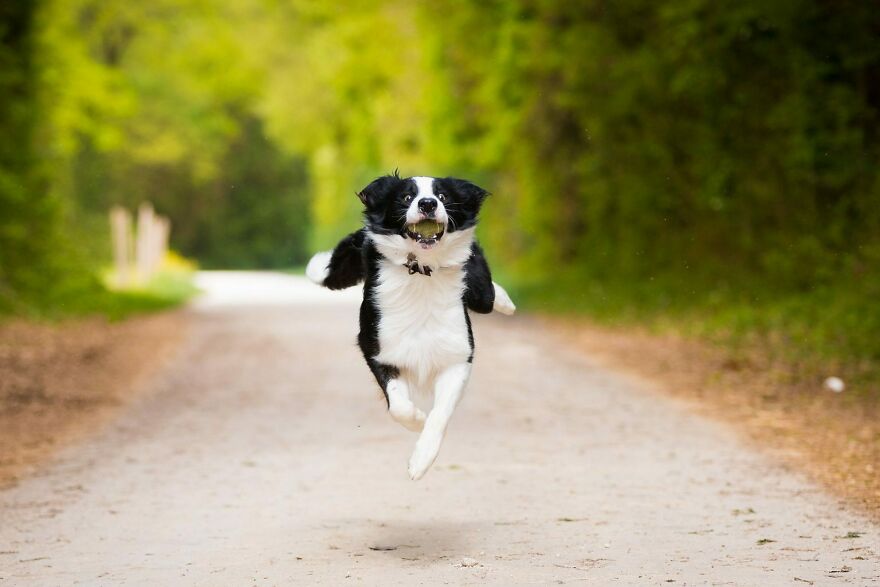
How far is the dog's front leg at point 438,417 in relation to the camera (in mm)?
5996

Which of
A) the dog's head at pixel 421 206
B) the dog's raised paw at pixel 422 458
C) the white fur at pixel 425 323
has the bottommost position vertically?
the dog's raised paw at pixel 422 458

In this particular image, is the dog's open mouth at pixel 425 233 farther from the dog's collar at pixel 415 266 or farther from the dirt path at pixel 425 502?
the dirt path at pixel 425 502

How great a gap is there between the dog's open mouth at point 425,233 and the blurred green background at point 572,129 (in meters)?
8.28

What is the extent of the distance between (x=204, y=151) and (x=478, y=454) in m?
38.8

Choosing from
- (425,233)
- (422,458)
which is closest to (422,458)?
(422,458)

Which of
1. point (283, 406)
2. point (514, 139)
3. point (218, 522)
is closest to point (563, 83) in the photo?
point (514, 139)

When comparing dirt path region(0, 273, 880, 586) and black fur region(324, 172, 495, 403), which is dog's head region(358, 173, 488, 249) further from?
dirt path region(0, 273, 880, 586)

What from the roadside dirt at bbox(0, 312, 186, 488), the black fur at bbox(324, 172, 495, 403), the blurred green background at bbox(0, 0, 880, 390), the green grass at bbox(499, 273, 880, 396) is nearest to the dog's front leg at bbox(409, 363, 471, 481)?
the black fur at bbox(324, 172, 495, 403)

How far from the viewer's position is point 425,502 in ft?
26.1

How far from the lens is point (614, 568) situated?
6062mm

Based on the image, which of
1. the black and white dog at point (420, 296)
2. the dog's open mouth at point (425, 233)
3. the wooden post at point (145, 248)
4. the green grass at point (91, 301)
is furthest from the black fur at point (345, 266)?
the wooden post at point (145, 248)

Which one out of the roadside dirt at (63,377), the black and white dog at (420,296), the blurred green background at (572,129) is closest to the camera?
the black and white dog at (420,296)

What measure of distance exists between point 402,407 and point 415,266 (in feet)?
2.15

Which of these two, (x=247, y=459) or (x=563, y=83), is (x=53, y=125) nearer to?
(x=563, y=83)
